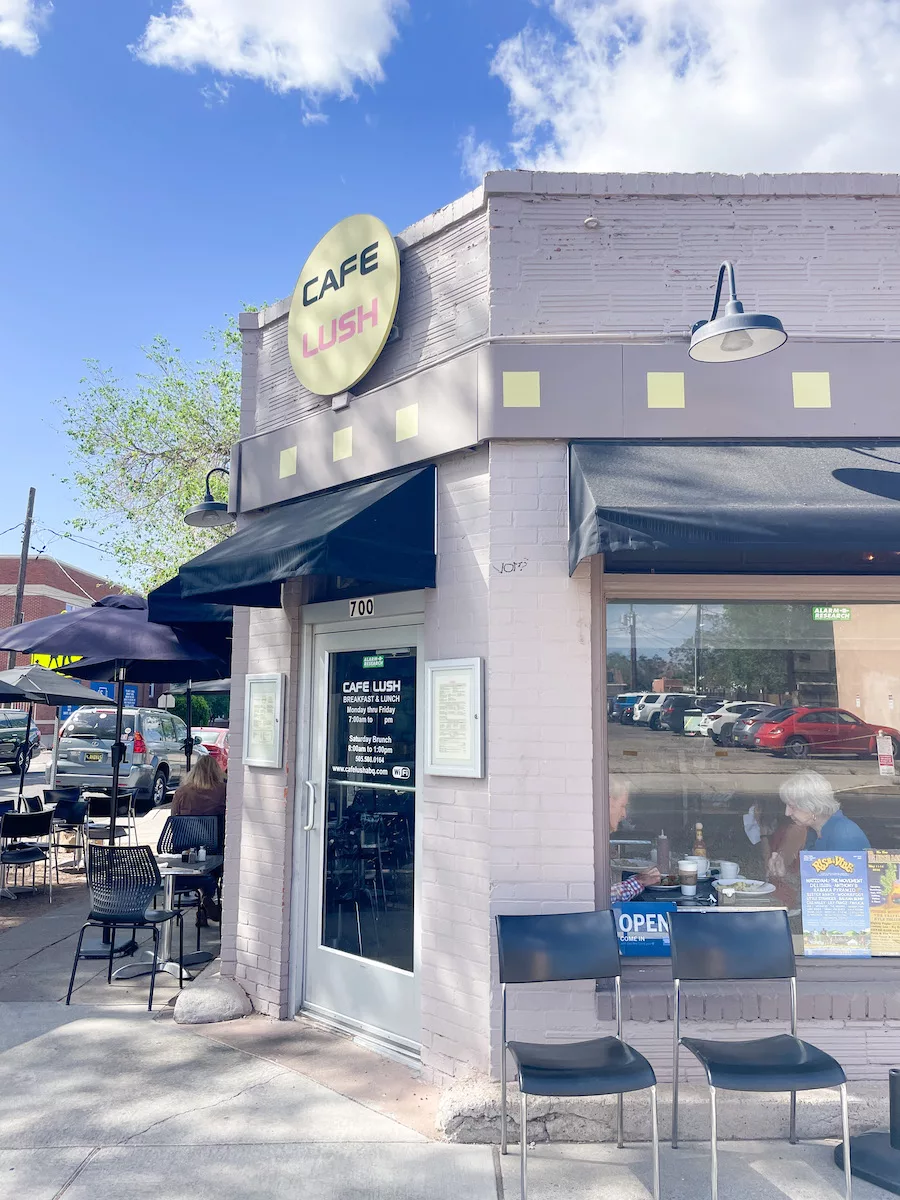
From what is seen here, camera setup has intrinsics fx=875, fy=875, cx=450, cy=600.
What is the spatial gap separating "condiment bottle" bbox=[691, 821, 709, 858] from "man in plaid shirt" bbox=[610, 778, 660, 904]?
279 mm

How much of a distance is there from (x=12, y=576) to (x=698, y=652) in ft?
101

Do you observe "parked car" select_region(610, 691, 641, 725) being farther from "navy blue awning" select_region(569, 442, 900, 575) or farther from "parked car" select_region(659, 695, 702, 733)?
"navy blue awning" select_region(569, 442, 900, 575)

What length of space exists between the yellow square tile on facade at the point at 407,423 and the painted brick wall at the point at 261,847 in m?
1.33

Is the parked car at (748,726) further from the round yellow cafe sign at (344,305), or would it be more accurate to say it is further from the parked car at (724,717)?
the round yellow cafe sign at (344,305)

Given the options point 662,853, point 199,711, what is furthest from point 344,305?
point 199,711

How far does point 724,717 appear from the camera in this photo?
14.5 feet

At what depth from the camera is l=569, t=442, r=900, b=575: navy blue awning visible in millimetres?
3650

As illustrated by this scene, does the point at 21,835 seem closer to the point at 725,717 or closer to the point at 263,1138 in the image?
the point at 263,1138

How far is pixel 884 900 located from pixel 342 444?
3.77 m

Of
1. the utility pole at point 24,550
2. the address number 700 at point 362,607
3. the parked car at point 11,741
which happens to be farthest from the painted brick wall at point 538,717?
the utility pole at point 24,550

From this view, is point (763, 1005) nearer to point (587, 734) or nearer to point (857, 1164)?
point (857, 1164)

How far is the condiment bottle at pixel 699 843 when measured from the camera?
174 inches

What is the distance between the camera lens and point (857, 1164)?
3.51 m

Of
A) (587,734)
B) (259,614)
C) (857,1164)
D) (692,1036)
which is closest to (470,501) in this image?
(587,734)
